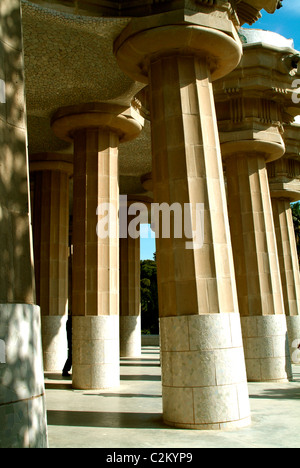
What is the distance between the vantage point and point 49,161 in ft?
84.9

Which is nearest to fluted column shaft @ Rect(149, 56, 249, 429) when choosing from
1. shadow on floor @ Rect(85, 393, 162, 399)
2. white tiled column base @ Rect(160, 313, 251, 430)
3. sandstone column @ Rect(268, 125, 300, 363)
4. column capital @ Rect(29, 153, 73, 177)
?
white tiled column base @ Rect(160, 313, 251, 430)

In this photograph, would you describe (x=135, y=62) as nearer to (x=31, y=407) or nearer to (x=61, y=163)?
(x=31, y=407)

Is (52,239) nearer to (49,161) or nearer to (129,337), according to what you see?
(49,161)

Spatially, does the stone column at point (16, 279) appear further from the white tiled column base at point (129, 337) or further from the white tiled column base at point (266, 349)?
the white tiled column base at point (129, 337)

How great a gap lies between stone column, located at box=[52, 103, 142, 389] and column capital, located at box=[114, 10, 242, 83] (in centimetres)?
537

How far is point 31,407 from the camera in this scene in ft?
17.4

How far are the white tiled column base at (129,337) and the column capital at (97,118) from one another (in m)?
17.5

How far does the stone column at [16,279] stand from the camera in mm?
5113

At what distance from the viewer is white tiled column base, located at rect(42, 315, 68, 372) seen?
24.5 m

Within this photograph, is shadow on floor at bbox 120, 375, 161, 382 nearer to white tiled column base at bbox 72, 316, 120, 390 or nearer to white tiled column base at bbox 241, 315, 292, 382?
white tiled column base at bbox 72, 316, 120, 390

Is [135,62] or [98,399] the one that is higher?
[135,62]

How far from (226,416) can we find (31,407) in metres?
6.57
